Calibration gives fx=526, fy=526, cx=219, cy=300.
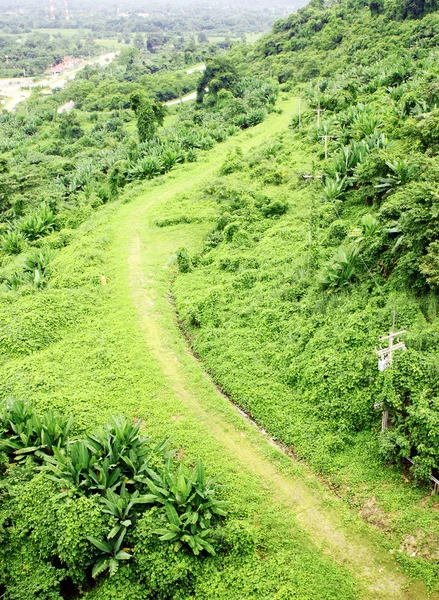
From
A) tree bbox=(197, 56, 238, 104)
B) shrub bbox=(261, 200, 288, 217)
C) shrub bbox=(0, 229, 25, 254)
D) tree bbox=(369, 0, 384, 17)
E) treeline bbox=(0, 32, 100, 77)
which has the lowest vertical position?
shrub bbox=(261, 200, 288, 217)

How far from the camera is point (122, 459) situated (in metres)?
9.30

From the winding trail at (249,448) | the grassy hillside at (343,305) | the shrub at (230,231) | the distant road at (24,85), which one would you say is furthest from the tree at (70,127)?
the distant road at (24,85)

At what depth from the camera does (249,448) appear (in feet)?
33.2

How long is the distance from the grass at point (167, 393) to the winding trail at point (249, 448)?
0.07 feet

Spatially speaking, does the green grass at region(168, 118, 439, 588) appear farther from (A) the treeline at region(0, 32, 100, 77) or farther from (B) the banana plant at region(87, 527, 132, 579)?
(A) the treeline at region(0, 32, 100, 77)

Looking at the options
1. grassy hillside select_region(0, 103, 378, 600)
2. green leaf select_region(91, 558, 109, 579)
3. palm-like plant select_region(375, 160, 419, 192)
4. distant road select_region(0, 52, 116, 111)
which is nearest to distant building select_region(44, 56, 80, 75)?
distant road select_region(0, 52, 116, 111)

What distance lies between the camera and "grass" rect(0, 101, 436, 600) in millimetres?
7887

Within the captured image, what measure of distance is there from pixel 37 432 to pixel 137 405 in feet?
6.99

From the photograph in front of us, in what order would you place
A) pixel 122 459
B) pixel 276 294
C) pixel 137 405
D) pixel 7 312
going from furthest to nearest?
1. pixel 7 312
2. pixel 276 294
3. pixel 137 405
4. pixel 122 459

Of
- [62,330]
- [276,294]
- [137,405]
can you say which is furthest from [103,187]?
[137,405]

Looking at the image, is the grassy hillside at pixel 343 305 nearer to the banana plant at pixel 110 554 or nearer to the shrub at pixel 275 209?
the shrub at pixel 275 209

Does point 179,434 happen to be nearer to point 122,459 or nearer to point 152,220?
point 122,459

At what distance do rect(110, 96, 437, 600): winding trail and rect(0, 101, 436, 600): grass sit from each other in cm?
2

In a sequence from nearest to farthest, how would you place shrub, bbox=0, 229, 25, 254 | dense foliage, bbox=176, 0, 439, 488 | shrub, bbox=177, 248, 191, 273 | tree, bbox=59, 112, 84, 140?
dense foliage, bbox=176, 0, 439, 488
shrub, bbox=177, 248, 191, 273
shrub, bbox=0, 229, 25, 254
tree, bbox=59, 112, 84, 140
